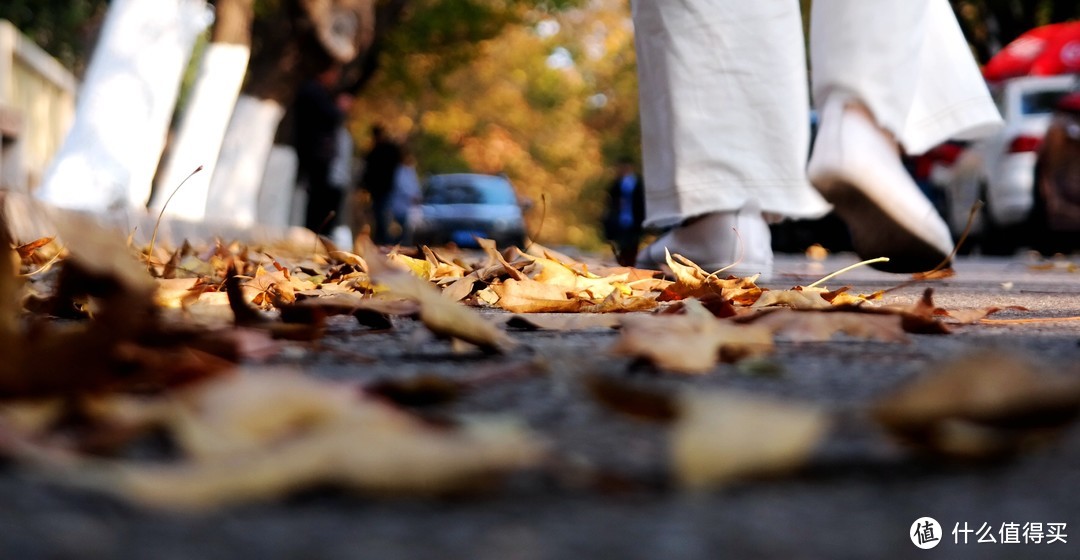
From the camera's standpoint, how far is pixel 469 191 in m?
30.1

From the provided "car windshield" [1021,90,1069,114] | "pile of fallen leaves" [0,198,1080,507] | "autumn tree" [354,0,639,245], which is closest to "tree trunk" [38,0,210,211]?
"pile of fallen leaves" [0,198,1080,507]

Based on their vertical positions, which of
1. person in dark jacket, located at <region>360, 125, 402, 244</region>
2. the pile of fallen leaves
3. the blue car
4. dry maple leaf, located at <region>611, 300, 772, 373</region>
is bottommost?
the blue car

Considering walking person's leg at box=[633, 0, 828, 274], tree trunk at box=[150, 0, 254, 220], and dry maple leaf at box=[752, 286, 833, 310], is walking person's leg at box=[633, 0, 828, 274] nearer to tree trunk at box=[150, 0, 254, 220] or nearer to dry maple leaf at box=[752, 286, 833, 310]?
dry maple leaf at box=[752, 286, 833, 310]

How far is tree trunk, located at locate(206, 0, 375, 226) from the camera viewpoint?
1076cm

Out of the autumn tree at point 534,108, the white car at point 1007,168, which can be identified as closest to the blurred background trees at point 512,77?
the autumn tree at point 534,108

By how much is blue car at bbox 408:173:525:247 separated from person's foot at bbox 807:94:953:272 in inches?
963

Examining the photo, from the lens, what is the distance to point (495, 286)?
8.02 feet

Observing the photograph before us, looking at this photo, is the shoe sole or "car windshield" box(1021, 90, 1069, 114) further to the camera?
"car windshield" box(1021, 90, 1069, 114)

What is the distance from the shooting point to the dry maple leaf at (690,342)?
4.75 ft

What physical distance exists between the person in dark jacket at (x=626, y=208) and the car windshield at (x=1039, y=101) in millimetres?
4950

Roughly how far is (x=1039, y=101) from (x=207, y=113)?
10195 millimetres

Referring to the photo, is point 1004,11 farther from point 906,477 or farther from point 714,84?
point 906,477

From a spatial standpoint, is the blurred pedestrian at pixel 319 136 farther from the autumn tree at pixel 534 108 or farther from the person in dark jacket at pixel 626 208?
the autumn tree at pixel 534 108

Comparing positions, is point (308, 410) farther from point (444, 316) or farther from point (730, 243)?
point (730, 243)
